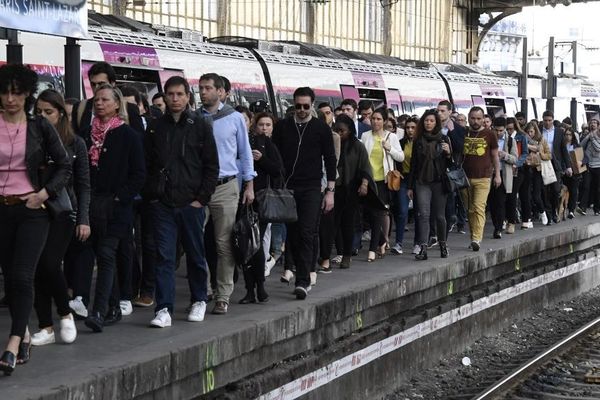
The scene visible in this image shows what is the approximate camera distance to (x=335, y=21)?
51.1 metres

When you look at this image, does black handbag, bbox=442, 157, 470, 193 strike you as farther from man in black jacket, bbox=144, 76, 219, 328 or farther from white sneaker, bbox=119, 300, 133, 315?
man in black jacket, bbox=144, 76, 219, 328

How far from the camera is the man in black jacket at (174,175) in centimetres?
965

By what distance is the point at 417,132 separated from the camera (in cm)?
1535

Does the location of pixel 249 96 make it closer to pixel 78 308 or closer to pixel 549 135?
pixel 549 135

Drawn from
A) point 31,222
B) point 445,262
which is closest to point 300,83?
point 445,262

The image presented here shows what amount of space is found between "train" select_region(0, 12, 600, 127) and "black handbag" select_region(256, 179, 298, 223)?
254 centimetres

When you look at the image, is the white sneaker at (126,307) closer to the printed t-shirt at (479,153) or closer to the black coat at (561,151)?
the printed t-shirt at (479,153)

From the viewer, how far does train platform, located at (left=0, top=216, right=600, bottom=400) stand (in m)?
7.66

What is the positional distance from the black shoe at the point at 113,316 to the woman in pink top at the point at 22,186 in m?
1.80

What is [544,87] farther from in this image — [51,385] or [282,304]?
[51,385]

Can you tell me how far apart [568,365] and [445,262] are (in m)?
1.66

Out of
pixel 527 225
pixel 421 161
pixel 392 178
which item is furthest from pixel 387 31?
pixel 421 161

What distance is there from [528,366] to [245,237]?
3949mm

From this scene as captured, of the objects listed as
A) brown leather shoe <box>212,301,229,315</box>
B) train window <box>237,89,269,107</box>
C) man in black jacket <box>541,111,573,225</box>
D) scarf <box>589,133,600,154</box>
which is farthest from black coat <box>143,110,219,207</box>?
scarf <box>589,133,600,154</box>
